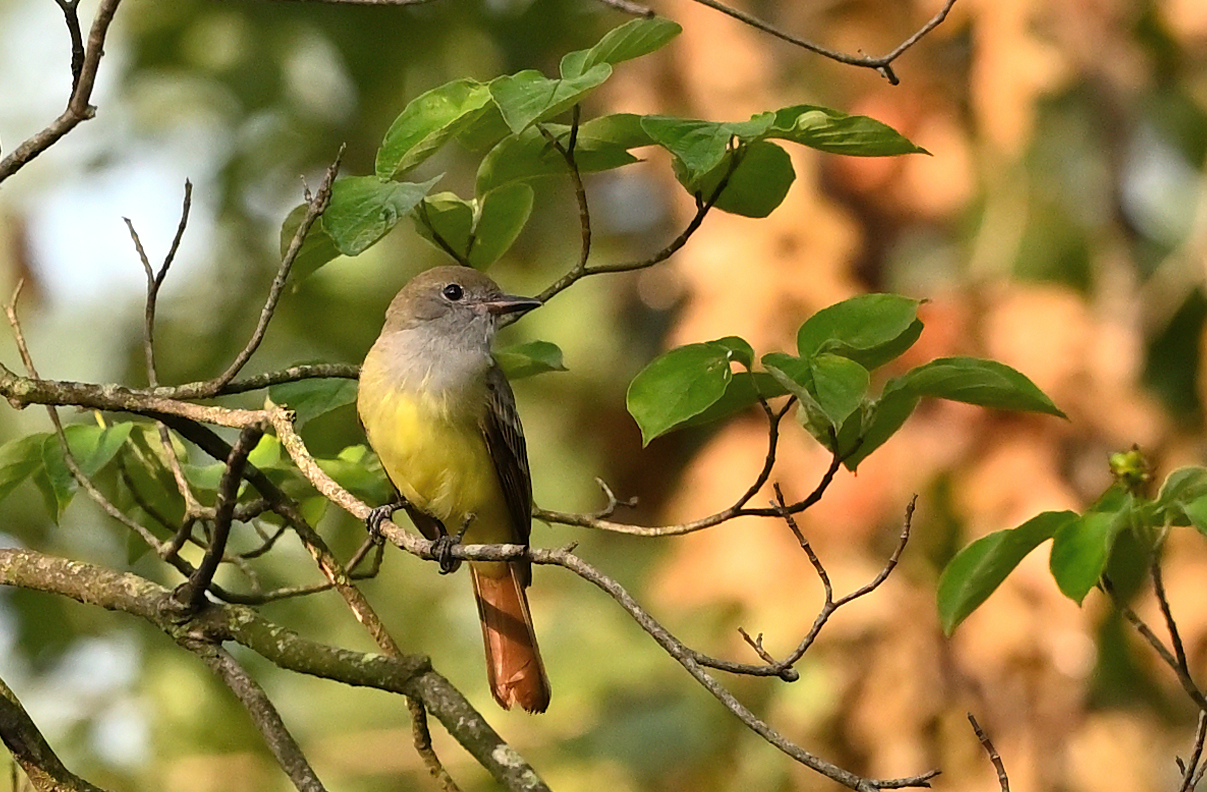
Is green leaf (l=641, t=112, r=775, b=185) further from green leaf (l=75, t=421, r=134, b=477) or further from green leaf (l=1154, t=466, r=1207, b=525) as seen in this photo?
green leaf (l=75, t=421, r=134, b=477)

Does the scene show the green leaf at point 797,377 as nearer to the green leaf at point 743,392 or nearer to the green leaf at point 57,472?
the green leaf at point 743,392

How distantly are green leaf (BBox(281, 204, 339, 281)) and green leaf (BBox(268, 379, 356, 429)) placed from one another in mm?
270

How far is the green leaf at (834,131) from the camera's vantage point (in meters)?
2.47

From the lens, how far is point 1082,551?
2.46 m

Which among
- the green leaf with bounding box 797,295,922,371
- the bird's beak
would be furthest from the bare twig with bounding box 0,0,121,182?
the bird's beak

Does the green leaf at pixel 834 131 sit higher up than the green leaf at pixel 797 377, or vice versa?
the green leaf at pixel 834 131

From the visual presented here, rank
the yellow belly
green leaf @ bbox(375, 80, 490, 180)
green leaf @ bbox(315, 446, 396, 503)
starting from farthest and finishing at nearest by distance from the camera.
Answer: the yellow belly, green leaf @ bbox(315, 446, 396, 503), green leaf @ bbox(375, 80, 490, 180)

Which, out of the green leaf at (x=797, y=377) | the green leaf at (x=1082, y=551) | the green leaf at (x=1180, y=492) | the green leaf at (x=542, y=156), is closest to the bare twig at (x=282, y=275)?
the green leaf at (x=542, y=156)

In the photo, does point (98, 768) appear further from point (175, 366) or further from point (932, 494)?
point (932, 494)

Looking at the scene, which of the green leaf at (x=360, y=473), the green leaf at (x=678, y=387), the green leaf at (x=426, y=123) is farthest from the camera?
the green leaf at (x=360, y=473)

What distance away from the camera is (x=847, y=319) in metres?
2.56

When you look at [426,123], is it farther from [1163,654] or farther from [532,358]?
[1163,654]

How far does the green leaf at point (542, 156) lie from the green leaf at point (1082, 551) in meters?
0.91

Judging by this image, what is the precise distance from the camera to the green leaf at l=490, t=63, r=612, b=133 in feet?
7.50
